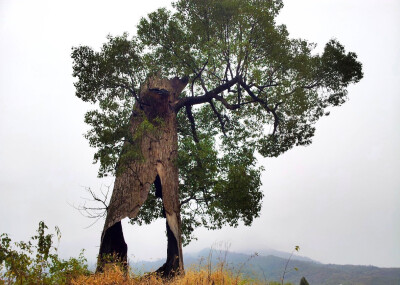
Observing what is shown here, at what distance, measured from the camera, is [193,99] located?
16.1 m

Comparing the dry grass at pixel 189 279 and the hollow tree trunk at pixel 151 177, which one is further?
the hollow tree trunk at pixel 151 177

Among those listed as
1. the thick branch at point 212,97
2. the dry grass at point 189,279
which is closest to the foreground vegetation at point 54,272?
the dry grass at point 189,279

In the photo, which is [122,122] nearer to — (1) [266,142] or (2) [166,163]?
(2) [166,163]

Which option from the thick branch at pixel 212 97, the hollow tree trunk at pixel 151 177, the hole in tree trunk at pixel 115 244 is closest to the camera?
the hole in tree trunk at pixel 115 244

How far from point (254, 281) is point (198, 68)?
374 inches

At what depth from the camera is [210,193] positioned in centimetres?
1361

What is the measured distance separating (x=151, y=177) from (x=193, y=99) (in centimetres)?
509

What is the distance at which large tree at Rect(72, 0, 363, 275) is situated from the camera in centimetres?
1213

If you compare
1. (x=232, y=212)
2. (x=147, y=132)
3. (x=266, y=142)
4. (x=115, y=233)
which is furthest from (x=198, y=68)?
(x=115, y=233)

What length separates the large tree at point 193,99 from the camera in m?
12.1

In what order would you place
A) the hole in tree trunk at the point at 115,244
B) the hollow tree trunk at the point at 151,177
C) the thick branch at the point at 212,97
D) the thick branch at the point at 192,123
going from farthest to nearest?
the thick branch at the point at 192,123, the thick branch at the point at 212,97, the hollow tree trunk at the point at 151,177, the hole in tree trunk at the point at 115,244

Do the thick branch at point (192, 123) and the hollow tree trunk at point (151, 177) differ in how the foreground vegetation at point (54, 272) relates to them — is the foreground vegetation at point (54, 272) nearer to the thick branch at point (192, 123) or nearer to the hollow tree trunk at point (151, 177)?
the hollow tree trunk at point (151, 177)

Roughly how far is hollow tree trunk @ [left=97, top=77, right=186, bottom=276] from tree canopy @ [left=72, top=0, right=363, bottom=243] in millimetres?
483

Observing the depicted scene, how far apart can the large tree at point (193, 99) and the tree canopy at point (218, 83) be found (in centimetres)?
5
